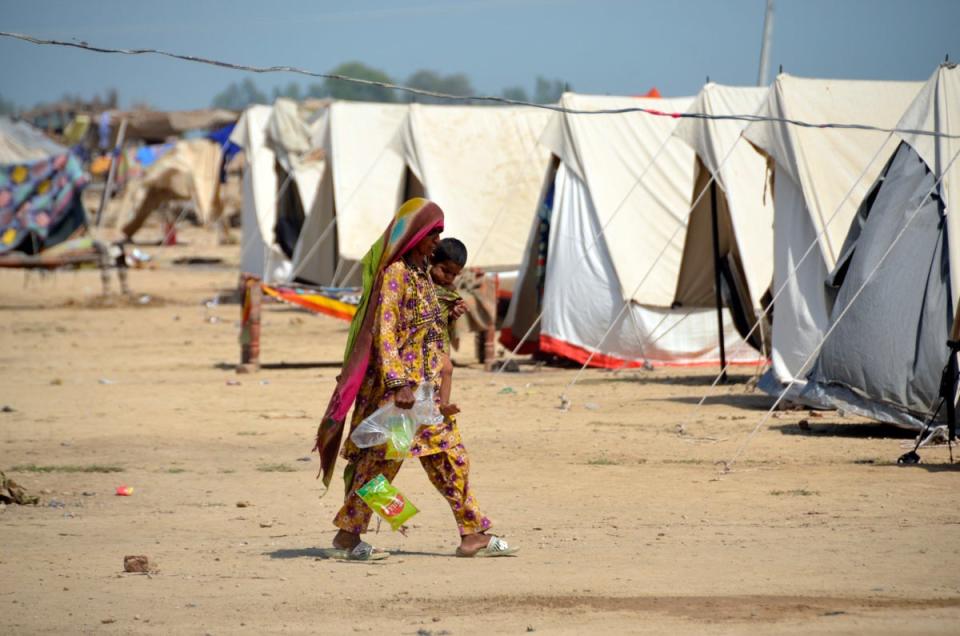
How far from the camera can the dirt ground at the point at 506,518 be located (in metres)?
4.47

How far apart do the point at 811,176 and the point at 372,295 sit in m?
5.94

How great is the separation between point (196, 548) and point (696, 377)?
24.2 feet

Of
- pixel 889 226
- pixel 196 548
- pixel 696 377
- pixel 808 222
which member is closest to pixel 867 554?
pixel 196 548

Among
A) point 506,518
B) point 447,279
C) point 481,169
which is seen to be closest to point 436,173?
point 481,169

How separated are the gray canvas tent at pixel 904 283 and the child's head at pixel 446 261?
3792 mm

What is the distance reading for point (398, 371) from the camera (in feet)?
16.8

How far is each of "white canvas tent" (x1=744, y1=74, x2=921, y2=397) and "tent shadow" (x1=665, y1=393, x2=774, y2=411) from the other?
25 centimetres

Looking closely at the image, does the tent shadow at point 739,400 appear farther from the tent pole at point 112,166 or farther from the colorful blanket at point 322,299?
the tent pole at point 112,166

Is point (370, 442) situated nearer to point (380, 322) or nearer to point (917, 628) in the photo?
point (380, 322)

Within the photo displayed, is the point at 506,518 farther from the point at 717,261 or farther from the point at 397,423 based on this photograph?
the point at 717,261

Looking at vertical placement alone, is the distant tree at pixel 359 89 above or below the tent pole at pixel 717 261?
above

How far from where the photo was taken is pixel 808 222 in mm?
10227

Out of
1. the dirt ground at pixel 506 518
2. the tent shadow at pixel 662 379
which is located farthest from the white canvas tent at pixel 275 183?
the tent shadow at pixel 662 379

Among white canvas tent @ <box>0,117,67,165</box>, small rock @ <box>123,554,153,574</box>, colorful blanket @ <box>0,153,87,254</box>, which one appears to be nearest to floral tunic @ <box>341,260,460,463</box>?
small rock @ <box>123,554,153,574</box>
